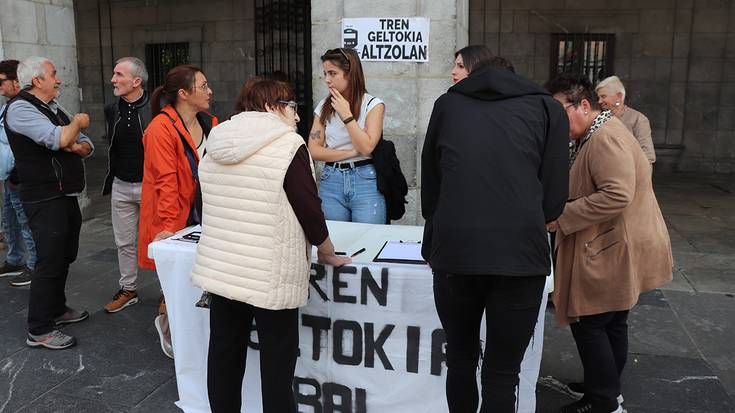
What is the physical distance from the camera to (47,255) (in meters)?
3.96

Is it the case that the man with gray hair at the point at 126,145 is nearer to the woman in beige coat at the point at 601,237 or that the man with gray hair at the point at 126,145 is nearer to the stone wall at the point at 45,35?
the stone wall at the point at 45,35

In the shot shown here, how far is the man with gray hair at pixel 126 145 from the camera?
4.35 m

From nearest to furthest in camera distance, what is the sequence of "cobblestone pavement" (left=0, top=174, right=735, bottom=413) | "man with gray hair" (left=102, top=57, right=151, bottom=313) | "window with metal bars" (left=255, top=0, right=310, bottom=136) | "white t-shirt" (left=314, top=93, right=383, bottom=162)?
"cobblestone pavement" (left=0, top=174, right=735, bottom=413), "white t-shirt" (left=314, top=93, right=383, bottom=162), "man with gray hair" (left=102, top=57, right=151, bottom=313), "window with metal bars" (left=255, top=0, right=310, bottom=136)

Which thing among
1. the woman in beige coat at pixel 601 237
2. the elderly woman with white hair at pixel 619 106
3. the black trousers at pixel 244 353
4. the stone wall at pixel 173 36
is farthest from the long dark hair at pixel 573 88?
the stone wall at pixel 173 36

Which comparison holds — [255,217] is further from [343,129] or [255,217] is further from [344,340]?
[343,129]

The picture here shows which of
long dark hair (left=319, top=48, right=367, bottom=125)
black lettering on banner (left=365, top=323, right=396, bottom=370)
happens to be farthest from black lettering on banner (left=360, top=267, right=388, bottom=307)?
long dark hair (left=319, top=48, right=367, bottom=125)

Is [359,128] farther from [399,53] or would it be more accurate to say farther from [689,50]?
[689,50]

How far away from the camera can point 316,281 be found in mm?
2939

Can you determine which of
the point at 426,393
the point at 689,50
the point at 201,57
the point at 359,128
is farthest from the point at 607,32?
the point at 426,393

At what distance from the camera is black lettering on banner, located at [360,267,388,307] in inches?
112

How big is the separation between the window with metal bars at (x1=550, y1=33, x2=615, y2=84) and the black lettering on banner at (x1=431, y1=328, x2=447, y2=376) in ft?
30.8

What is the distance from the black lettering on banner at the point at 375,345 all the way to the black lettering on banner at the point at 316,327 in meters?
0.19

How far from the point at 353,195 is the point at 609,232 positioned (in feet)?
4.83

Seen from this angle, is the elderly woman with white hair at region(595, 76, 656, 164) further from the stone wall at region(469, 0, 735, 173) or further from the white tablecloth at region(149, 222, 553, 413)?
the stone wall at region(469, 0, 735, 173)
